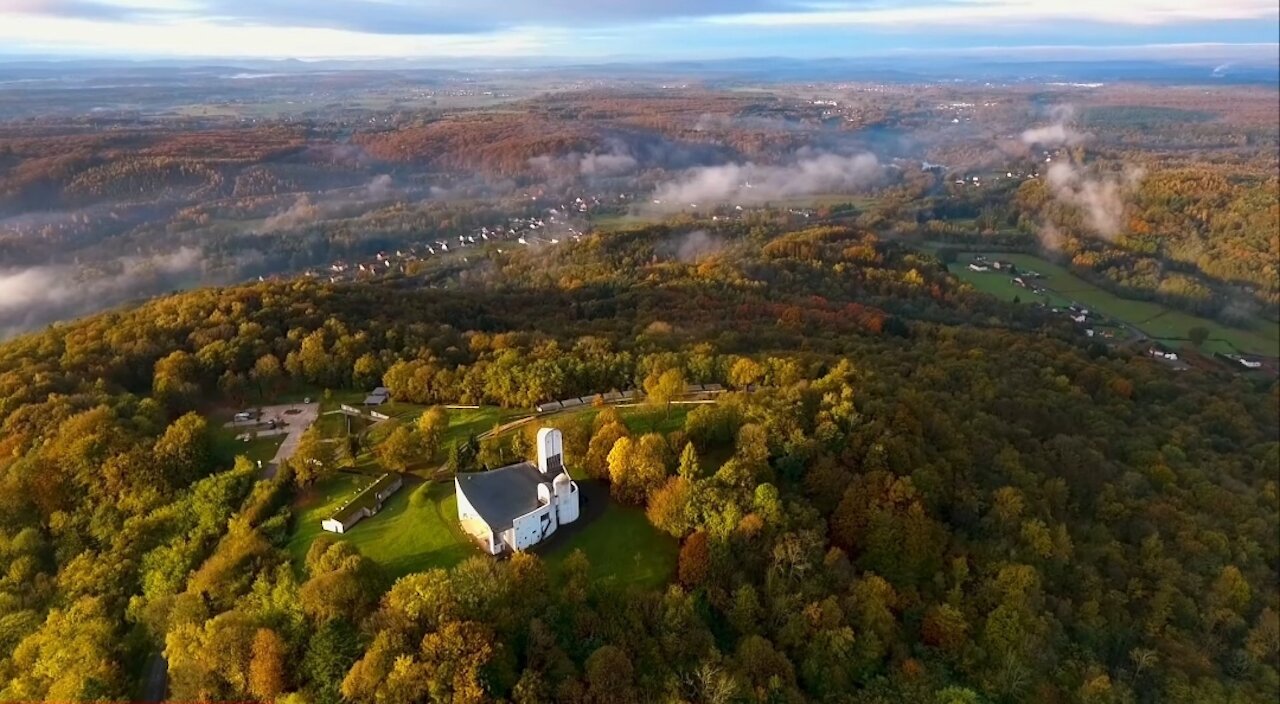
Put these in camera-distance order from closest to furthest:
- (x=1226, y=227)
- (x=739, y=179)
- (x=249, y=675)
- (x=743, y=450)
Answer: (x=249, y=675), (x=743, y=450), (x=1226, y=227), (x=739, y=179)

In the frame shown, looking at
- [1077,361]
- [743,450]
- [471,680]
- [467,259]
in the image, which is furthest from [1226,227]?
[471,680]

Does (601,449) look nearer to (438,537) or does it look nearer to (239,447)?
(438,537)

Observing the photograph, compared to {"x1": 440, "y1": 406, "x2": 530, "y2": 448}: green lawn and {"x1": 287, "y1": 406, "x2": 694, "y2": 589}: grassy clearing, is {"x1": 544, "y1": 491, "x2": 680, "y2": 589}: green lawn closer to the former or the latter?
{"x1": 287, "y1": 406, "x2": 694, "y2": 589}: grassy clearing

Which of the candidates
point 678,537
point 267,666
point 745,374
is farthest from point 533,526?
point 745,374

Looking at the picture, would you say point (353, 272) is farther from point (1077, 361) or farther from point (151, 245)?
point (1077, 361)

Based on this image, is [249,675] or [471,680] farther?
[249,675]

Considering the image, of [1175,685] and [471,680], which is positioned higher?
[471,680]

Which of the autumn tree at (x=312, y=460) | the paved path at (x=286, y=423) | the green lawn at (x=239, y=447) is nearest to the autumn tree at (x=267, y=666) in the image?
the autumn tree at (x=312, y=460)
